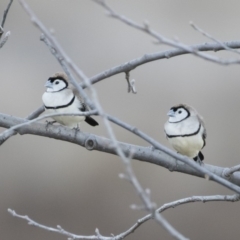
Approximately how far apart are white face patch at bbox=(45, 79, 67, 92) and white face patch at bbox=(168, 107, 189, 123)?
340 mm

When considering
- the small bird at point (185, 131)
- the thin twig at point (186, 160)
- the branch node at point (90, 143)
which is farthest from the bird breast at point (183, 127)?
the thin twig at point (186, 160)

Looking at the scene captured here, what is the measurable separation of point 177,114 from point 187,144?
12 centimetres

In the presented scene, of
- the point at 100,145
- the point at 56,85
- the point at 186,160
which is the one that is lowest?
the point at 186,160

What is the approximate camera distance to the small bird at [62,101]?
180 cm

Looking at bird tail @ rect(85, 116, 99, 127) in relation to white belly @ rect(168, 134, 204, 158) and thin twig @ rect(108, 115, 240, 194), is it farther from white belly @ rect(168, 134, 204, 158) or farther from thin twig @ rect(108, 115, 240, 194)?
thin twig @ rect(108, 115, 240, 194)

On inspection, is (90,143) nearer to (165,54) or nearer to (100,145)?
(100,145)

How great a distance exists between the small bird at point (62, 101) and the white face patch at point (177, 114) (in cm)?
25

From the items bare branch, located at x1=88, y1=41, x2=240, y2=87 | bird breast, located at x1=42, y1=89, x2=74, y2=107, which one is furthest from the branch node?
bird breast, located at x1=42, y1=89, x2=74, y2=107

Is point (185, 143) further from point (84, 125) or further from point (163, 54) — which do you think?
Answer: point (84, 125)

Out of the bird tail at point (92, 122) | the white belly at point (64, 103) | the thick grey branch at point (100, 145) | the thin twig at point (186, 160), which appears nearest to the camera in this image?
Answer: the thin twig at point (186, 160)

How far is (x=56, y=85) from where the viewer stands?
1.91 meters

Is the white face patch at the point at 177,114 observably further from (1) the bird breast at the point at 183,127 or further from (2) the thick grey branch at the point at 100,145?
(2) the thick grey branch at the point at 100,145

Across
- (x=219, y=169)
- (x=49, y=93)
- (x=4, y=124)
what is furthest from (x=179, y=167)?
(x=49, y=93)

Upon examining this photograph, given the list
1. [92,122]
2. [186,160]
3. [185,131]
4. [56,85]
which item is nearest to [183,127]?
[185,131]
